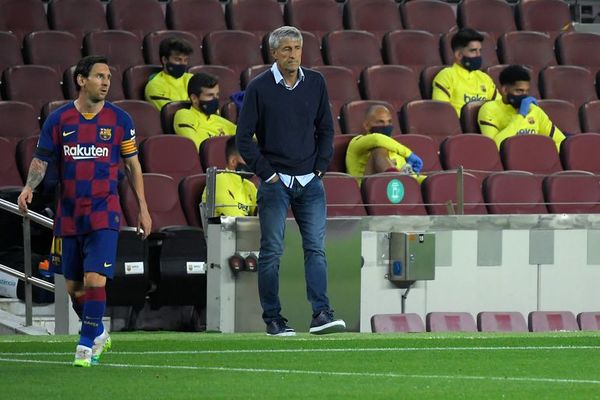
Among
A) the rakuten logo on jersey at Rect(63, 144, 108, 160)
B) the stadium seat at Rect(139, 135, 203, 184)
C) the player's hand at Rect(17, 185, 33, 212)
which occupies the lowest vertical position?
the player's hand at Rect(17, 185, 33, 212)

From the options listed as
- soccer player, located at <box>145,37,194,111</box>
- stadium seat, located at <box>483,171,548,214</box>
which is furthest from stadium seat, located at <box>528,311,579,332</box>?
soccer player, located at <box>145,37,194,111</box>

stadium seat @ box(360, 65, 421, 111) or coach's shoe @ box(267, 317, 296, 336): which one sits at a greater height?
stadium seat @ box(360, 65, 421, 111)

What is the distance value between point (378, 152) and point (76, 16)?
12.7 ft

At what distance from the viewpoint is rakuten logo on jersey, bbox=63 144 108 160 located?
698cm

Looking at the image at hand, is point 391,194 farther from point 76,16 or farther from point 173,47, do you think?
point 76,16

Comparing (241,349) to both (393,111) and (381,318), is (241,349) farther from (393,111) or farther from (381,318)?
(393,111)

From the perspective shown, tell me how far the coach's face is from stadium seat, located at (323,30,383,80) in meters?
5.53

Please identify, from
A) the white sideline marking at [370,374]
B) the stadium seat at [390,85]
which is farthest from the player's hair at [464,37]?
the white sideline marking at [370,374]

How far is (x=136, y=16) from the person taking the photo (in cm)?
1381

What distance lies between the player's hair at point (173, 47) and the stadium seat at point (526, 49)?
368 centimetres

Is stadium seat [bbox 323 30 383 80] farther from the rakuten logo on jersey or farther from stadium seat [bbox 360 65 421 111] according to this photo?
the rakuten logo on jersey

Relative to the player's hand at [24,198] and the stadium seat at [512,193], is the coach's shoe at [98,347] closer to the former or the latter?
the player's hand at [24,198]

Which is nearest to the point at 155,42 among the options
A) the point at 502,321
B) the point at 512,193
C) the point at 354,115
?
the point at 354,115

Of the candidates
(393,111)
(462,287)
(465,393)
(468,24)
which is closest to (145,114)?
(393,111)
